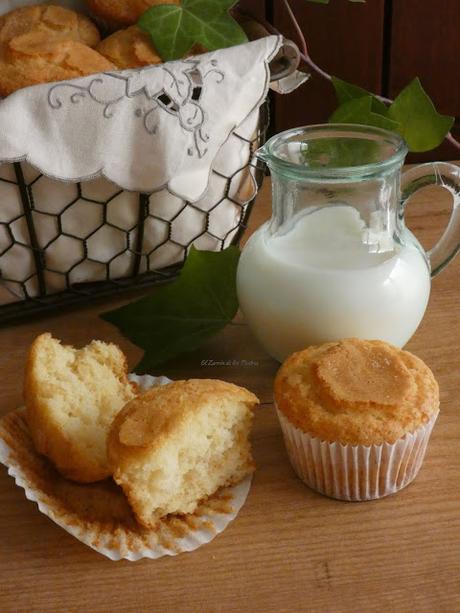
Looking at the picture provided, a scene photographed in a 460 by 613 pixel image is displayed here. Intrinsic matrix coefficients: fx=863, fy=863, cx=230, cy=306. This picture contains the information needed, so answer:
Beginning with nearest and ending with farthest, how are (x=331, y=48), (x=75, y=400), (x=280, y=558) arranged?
1. (x=280, y=558)
2. (x=75, y=400)
3. (x=331, y=48)

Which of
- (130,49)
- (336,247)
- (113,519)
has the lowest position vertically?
(113,519)

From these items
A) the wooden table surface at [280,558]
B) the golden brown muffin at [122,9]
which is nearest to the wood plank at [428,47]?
the golden brown muffin at [122,9]

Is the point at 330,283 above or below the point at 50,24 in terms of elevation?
below

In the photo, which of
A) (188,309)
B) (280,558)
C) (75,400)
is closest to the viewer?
(280,558)

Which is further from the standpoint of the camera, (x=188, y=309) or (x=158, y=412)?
(x=188, y=309)

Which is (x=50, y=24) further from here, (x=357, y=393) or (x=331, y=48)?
(x=331, y=48)

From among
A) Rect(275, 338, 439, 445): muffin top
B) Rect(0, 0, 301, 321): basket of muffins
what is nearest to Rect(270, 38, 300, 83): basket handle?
Rect(0, 0, 301, 321): basket of muffins

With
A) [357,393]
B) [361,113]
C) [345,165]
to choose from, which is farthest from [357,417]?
[361,113]

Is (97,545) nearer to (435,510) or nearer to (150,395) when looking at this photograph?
(150,395)

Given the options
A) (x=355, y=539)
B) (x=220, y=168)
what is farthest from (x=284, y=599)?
(x=220, y=168)
